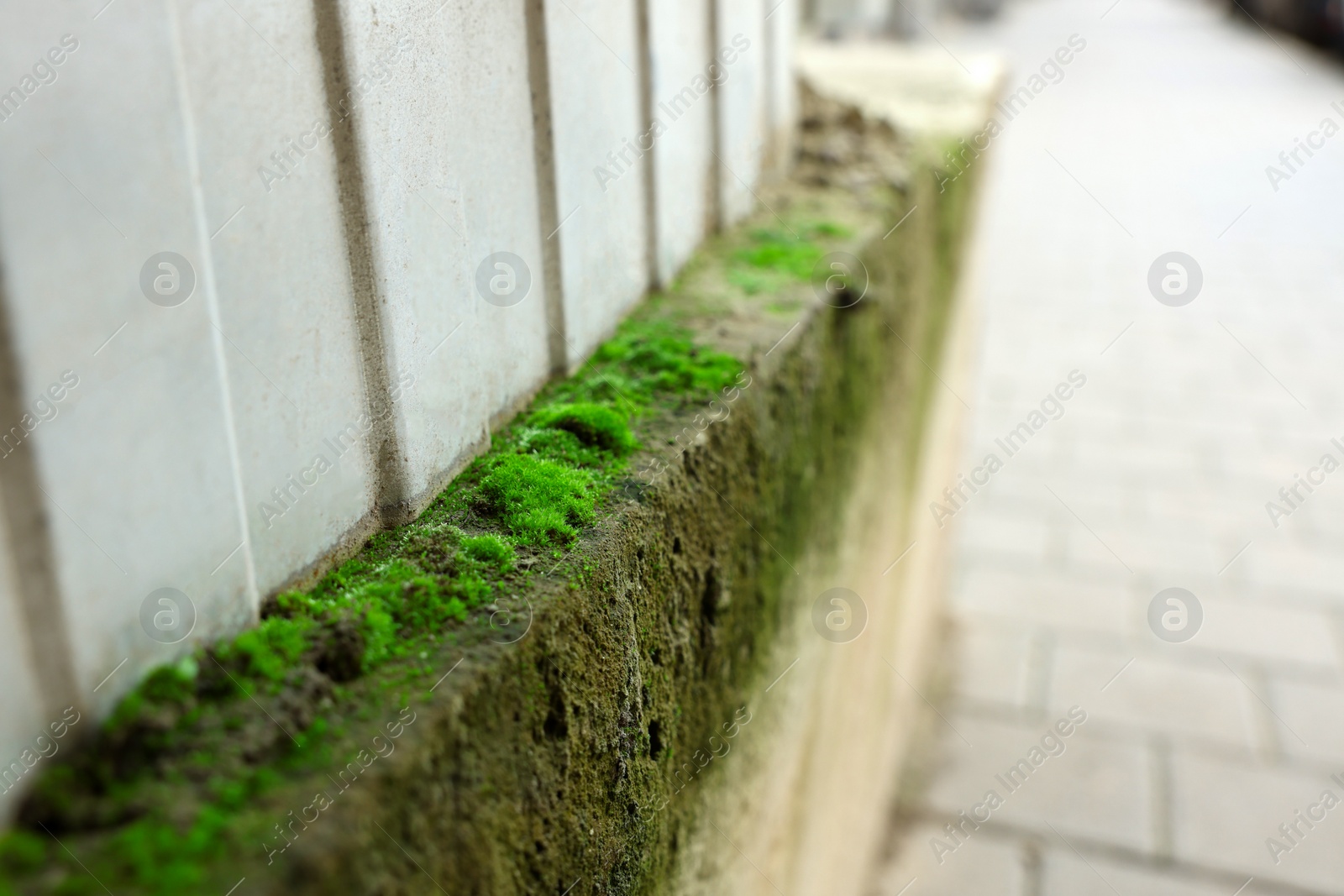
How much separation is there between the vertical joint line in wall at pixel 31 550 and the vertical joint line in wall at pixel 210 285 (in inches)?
6.2

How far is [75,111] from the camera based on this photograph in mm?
685

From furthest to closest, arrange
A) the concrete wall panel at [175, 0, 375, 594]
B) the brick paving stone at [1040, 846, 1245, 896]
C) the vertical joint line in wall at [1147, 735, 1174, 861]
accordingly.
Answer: the vertical joint line in wall at [1147, 735, 1174, 861]
the brick paving stone at [1040, 846, 1245, 896]
the concrete wall panel at [175, 0, 375, 594]

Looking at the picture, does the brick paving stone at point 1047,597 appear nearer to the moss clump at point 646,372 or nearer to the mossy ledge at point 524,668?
the mossy ledge at point 524,668

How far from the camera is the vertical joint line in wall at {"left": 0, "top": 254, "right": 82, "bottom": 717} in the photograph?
658 mm

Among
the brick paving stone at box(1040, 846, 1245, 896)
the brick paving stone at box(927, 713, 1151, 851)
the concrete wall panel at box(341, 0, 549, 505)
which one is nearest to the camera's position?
the concrete wall panel at box(341, 0, 549, 505)

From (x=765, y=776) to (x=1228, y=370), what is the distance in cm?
524

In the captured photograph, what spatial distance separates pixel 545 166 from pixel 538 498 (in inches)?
15.2

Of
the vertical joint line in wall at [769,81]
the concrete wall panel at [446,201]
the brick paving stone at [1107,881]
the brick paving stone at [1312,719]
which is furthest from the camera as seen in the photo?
the brick paving stone at [1312,719]

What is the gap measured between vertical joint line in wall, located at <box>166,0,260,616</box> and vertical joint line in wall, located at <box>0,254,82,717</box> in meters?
0.16

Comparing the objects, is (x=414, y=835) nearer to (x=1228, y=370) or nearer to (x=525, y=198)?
(x=525, y=198)

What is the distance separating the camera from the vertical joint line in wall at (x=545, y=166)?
3.94ft

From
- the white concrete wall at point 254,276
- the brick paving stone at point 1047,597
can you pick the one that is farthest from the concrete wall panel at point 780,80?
the brick paving stone at point 1047,597

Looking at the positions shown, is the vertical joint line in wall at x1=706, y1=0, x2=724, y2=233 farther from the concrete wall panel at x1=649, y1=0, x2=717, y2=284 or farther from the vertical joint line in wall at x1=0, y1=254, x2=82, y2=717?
the vertical joint line in wall at x1=0, y1=254, x2=82, y2=717

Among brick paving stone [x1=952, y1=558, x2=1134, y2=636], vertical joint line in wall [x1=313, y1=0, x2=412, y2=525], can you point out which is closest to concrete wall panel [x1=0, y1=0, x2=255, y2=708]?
vertical joint line in wall [x1=313, y1=0, x2=412, y2=525]
